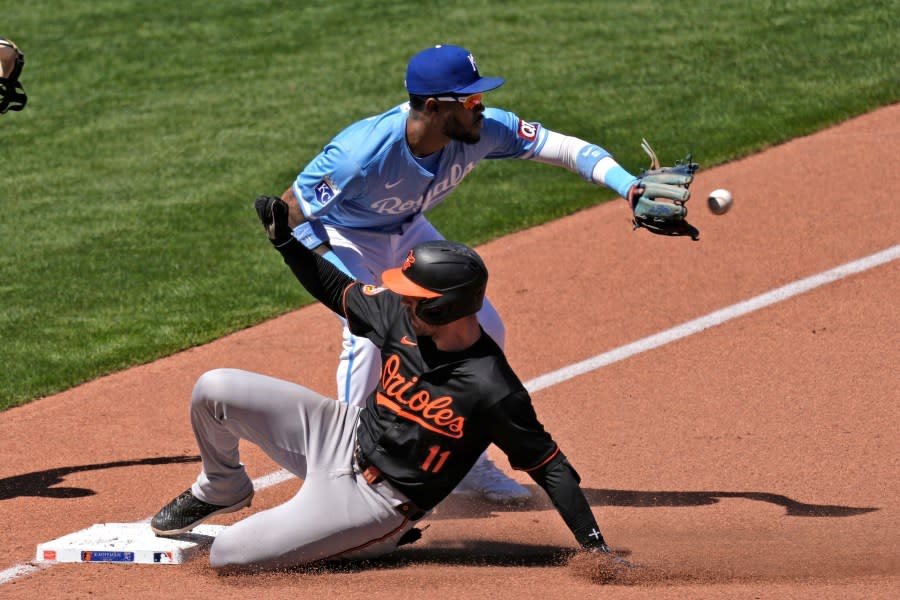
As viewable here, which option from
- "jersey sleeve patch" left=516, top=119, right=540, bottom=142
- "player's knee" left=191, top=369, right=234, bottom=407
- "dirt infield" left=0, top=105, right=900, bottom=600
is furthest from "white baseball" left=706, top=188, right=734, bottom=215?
"player's knee" left=191, top=369, right=234, bottom=407

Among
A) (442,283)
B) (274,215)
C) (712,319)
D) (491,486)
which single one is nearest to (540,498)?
Result: (491,486)

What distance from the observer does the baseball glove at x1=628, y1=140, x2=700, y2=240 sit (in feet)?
19.3

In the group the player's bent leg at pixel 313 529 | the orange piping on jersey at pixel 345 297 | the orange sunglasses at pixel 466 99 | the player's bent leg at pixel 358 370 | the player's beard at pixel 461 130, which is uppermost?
the orange sunglasses at pixel 466 99

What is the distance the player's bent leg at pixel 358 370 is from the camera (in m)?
6.16

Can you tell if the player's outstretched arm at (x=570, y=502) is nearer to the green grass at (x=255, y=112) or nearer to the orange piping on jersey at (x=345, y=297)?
the orange piping on jersey at (x=345, y=297)

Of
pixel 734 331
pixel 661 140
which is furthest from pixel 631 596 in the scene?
pixel 661 140

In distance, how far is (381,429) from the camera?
17.2 feet

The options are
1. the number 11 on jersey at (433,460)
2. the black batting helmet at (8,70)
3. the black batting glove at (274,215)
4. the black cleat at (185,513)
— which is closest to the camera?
the number 11 on jersey at (433,460)

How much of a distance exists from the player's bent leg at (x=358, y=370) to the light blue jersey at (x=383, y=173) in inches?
22.1

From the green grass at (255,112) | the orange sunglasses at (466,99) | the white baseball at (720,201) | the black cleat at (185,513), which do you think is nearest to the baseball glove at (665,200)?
the white baseball at (720,201)

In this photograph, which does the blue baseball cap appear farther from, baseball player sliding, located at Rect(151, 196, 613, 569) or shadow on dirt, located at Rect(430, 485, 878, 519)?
shadow on dirt, located at Rect(430, 485, 878, 519)

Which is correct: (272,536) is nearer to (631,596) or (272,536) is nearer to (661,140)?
(631,596)

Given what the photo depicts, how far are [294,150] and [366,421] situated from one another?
6.95m

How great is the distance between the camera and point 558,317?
28.6ft
